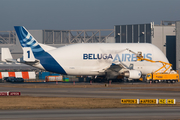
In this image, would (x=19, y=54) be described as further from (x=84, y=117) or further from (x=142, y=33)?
(x=84, y=117)

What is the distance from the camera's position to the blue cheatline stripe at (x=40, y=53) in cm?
5947

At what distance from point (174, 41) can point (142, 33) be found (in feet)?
29.2

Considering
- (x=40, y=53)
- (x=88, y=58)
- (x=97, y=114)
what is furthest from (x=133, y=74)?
(x=97, y=114)

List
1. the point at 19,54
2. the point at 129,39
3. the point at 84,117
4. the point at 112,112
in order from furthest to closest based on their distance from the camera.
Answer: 1. the point at 19,54
2. the point at 129,39
3. the point at 112,112
4. the point at 84,117

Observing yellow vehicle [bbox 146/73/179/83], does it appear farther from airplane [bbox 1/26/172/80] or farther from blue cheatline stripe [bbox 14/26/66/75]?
blue cheatline stripe [bbox 14/26/66/75]

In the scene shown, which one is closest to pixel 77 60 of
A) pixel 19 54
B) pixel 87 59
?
pixel 87 59

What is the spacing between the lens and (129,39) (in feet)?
293

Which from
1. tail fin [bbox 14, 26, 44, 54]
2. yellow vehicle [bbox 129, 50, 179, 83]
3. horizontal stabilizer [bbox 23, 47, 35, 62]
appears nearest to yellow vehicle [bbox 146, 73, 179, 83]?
yellow vehicle [bbox 129, 50, 179, 83]

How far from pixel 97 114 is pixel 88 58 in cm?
3669

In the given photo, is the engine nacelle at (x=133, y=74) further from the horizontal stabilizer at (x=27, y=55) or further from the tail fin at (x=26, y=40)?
the horizontal stabilizer at (x=27, y=55)

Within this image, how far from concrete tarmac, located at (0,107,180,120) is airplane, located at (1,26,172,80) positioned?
32693 mm

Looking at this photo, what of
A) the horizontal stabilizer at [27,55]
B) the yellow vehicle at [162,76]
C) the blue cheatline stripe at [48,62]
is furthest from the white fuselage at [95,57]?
the horizontal stabilizer at [27,55]

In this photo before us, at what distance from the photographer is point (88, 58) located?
199 feet

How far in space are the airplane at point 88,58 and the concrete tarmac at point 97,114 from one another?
32.7 metres
